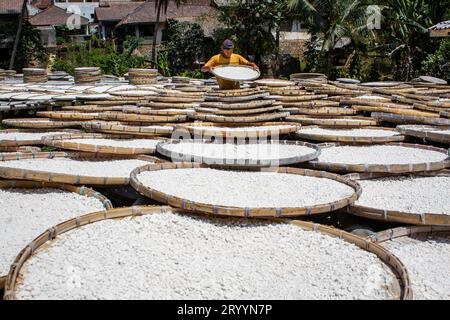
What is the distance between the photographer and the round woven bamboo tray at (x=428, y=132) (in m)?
3.16

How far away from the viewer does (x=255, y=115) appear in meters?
3.54

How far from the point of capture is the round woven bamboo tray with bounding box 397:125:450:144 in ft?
10.4

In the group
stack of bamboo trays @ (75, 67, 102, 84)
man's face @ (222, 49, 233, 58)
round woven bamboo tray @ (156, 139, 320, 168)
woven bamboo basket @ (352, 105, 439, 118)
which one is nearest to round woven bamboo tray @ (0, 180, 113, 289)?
round woven bamboo tray @ (156, 139, 320, 168)

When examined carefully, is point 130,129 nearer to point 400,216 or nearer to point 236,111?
point 236,111

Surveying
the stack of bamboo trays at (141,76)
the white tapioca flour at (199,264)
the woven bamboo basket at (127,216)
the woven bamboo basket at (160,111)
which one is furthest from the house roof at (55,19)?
the white tapioca flour at (199,264)

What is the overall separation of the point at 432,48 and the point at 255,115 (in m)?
9.06

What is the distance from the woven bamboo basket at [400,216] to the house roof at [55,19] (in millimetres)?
19706

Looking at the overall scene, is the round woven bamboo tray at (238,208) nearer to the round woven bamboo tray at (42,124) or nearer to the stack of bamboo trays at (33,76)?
the round woven bamboo tray at (42,124)

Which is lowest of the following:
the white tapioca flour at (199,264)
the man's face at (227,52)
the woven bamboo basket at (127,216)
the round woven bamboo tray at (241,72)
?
the white tapioca flour at (199,264)

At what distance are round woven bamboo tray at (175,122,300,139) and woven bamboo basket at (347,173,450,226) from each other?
98cm

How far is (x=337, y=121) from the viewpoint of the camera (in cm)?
363

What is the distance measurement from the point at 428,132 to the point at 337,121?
26.2 inches

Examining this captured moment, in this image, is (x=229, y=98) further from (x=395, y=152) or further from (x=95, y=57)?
(x=95, y=57)

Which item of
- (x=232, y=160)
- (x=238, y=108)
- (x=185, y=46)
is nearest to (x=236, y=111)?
(x=238, y=108)
